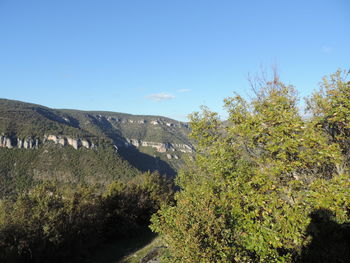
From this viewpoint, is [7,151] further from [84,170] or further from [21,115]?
[21,115]

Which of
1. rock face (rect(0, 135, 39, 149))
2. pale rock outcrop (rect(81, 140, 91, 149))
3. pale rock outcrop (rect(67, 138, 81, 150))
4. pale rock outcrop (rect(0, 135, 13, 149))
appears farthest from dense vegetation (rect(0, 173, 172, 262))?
pale rock outcrop (rect(81, 140, 91, 149))

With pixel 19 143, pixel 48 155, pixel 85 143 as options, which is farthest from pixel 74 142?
pixel 19 143

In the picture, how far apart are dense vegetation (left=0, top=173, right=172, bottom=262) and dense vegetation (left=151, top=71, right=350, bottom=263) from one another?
7118 millimetres

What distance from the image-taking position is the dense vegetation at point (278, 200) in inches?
244

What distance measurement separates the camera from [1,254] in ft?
59.3

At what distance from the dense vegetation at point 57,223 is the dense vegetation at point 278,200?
7.12m

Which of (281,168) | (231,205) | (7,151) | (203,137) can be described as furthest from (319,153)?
(7,151)

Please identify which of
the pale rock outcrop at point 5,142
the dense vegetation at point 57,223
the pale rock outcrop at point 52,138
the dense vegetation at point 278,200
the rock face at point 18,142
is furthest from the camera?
the pale rock outcrop at point 52,138

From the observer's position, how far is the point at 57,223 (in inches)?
923

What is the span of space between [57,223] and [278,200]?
81.7 ft

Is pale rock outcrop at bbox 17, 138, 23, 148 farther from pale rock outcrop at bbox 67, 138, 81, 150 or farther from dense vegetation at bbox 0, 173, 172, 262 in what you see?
dense vegetation at bbox 0, 173, 172, 262

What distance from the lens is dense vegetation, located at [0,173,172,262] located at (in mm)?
20453

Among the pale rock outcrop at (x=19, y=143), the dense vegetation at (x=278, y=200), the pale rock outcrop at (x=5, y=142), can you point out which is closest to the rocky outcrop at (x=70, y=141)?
the pale rock outcrop at (x=19, y=143)

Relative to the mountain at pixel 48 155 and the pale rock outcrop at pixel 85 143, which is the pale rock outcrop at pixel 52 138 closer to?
the mountain at pixel 48 155
